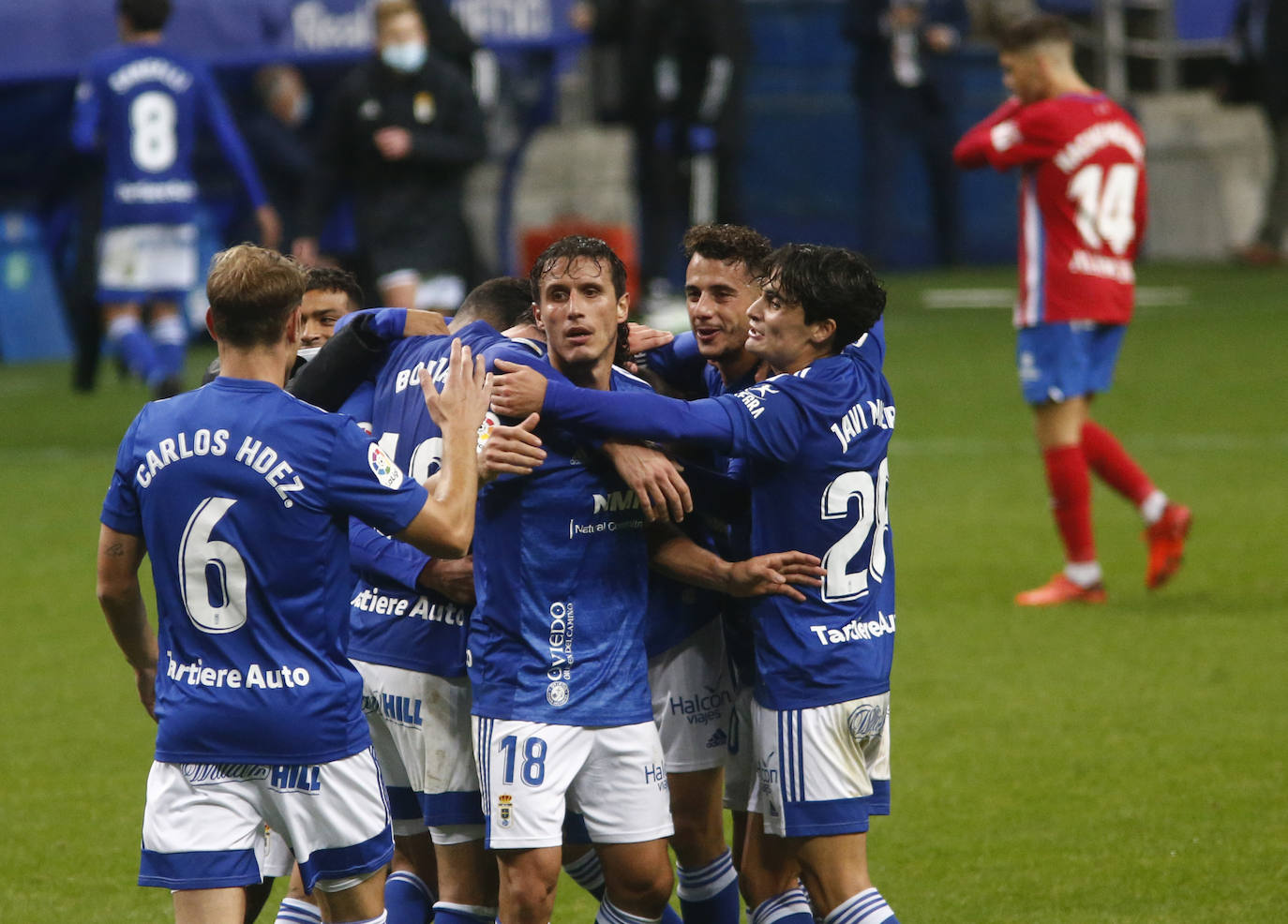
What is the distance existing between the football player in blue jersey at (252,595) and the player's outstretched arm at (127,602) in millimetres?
49

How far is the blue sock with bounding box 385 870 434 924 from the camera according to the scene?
14.6 feet

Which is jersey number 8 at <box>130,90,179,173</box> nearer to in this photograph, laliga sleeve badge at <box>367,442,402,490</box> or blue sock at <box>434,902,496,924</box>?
blue sock at <box>434,902,496,924</box>

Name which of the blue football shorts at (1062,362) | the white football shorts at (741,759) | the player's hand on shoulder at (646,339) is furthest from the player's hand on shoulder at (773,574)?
the blue football shorts at (1062,362)

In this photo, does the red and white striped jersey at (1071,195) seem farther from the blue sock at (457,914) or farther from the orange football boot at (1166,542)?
the blue sock at (457,914)

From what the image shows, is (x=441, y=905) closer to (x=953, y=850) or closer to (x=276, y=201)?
(x=953, y=850)

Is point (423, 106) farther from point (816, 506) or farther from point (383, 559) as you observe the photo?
point (816, 506)

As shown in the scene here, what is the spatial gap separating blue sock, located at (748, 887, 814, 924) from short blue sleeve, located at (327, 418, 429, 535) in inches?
48.1

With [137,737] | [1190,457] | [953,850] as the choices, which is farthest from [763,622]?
[1190,457]

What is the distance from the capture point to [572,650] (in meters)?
3.94

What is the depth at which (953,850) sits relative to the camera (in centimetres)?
536

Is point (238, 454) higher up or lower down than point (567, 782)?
higher up

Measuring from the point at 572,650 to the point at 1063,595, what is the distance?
465 cm

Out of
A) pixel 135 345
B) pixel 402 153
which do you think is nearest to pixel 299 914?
pixel 402 153

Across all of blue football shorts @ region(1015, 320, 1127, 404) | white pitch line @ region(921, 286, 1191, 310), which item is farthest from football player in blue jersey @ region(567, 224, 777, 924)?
white pitch line @ region(921, 286, 1191, 310)
